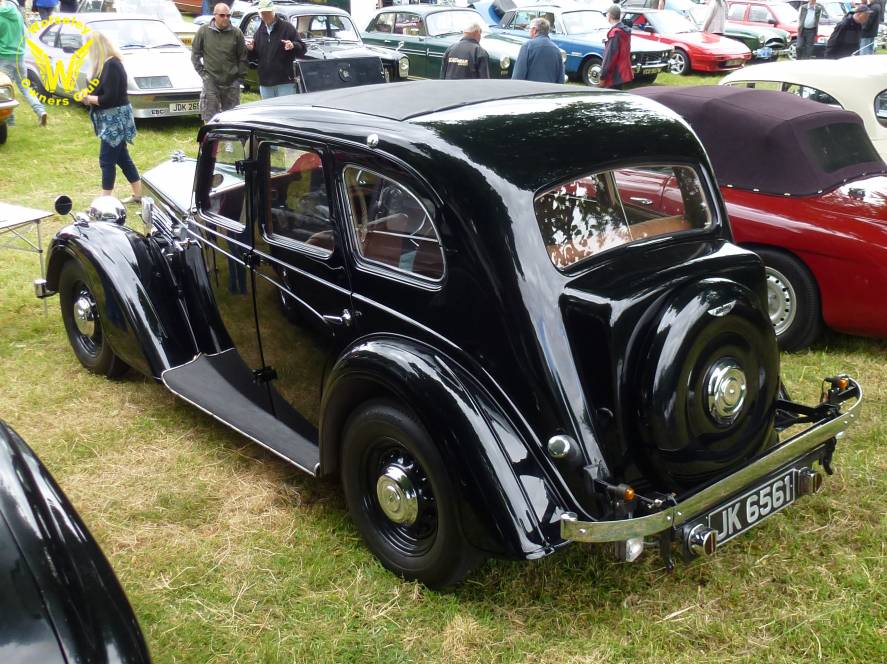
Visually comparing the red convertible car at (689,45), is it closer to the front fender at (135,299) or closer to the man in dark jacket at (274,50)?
the man in dark jacket at (274,50)

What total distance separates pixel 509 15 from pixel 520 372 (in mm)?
15442

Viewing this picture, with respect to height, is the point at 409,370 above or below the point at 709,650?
above

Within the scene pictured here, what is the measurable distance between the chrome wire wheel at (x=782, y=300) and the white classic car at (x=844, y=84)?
2.51 metres

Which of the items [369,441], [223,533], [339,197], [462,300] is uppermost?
[339,197]

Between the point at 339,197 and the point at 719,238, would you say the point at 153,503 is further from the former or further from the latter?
the point at 719,238

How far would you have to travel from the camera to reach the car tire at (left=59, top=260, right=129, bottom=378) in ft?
16.1

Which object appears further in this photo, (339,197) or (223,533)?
(223,533)

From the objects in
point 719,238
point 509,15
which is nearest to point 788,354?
point 719,238

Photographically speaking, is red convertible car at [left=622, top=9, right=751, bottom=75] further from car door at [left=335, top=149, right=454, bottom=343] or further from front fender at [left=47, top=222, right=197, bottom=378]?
car door at [left=335, top=149, right=454, bottom=343]

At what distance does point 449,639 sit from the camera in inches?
117

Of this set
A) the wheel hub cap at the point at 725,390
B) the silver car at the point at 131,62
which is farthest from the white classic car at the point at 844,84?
the silver car at the point at 131,62

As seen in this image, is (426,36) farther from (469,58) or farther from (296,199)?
(296,199)

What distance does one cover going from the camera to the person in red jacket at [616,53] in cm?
1138

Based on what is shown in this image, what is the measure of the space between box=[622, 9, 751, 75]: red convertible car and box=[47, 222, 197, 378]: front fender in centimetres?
1504
